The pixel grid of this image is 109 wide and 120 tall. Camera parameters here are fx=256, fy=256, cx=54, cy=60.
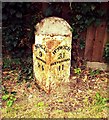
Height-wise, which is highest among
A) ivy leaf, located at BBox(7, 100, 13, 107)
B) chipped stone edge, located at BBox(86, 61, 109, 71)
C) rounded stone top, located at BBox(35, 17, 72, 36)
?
rounded stone top, located at BBox(35, 17, 72, 36)

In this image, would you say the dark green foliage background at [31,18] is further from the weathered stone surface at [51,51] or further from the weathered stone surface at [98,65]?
the weathered stone surface at [51,51]

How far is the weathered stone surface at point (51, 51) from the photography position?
3732 mm

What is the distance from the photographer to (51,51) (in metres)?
3.68

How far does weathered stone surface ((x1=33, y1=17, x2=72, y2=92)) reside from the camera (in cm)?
373

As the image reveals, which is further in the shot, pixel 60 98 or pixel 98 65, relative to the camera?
pixel 98 65

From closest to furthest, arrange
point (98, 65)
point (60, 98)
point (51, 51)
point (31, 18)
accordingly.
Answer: point (51, 51)
point (60, 98)
point (31, 18)
point (98, 65)

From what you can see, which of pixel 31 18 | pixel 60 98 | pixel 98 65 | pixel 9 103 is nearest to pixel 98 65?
pixel 98 65

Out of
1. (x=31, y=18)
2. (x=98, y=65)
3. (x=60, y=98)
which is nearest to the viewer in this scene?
(x=60, y=98)

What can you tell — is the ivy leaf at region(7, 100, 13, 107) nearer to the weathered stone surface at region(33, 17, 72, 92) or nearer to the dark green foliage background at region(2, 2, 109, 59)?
the weathered stone surface at region(33, 17, 72, 92)

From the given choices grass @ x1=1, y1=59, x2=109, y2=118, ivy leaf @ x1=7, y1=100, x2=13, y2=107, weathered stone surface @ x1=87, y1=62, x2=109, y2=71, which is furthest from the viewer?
weathered stone surface @ x1=87, y1=62, x2=109, y2=71

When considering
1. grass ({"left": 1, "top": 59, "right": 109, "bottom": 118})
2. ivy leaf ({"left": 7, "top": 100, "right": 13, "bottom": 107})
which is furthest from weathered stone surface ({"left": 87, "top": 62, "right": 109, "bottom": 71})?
ivy leaf ({"left": 7, "top": 100, "right": 13, "bottom": 107})

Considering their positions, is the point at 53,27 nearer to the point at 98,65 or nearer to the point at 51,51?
the point at 51,51

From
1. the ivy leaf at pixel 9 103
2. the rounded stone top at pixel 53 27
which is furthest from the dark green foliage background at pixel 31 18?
the ivy leaf at pixel 9 103

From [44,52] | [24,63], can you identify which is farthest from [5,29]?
[44,52]
